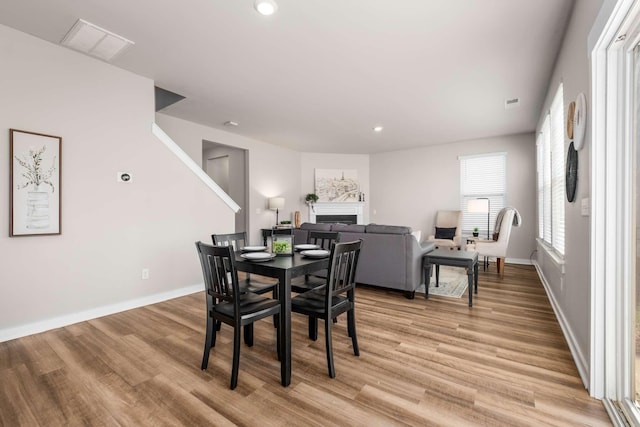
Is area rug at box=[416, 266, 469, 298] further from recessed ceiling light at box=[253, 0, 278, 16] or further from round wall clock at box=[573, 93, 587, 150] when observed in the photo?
recessed ceiling light at box=[253, 0, 278, 16]

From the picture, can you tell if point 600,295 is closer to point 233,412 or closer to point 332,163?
point 233,412

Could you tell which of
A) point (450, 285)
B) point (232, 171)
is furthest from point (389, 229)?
point (232, 171)

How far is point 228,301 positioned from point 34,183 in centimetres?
229

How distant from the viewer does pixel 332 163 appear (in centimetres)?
794

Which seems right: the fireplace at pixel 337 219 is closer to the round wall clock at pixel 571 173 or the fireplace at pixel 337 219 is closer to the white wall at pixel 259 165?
the white wall at pixel 259 165

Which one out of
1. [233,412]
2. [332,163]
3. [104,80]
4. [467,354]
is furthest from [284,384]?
[332,163]

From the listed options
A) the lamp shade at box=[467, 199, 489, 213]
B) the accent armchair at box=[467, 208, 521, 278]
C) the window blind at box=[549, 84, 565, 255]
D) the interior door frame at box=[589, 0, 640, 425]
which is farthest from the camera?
the lamp shade at box=[467, 199, 489, 213]

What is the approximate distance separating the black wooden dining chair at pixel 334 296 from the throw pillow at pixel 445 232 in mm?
4816

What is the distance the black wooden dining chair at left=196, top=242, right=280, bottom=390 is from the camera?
1.84m

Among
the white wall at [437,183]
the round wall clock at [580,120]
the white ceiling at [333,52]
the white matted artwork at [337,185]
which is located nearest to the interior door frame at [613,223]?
the round wall clock at [580,120]

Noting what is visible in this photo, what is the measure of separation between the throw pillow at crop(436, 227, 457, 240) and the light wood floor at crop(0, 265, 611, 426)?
11.5 feet

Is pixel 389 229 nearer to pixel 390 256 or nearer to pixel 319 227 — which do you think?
pixel 390 256

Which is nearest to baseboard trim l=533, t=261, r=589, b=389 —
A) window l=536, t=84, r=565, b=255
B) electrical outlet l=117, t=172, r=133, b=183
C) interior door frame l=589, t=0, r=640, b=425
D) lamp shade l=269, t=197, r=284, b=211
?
interior door frame l=589, t=0, r=640, b=425

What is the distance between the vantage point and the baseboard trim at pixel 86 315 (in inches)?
103
